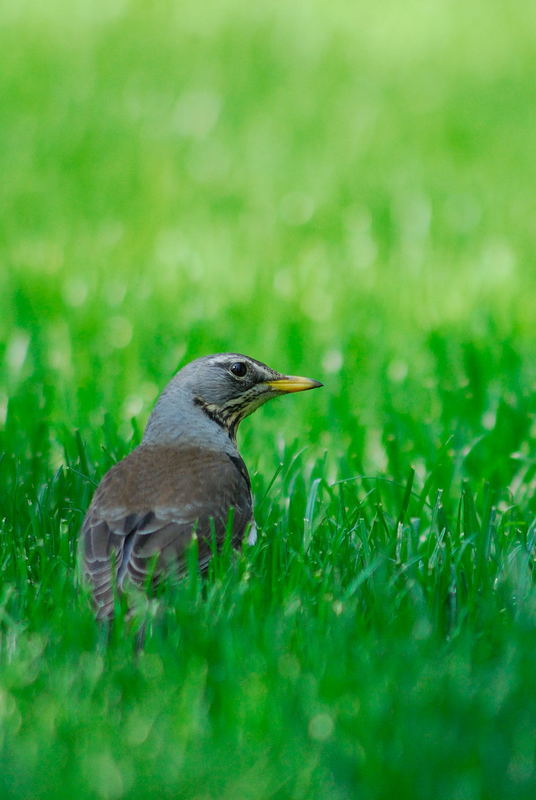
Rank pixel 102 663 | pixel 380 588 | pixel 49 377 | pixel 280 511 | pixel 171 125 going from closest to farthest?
pixel 102 663 → pixel 380 588 → pixel 280 511 → pixel 49 377 → pixel 171 125

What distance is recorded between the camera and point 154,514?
414cm

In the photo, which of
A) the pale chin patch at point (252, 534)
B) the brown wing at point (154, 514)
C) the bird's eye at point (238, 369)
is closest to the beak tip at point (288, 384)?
the bird's eye at point (238, 369)

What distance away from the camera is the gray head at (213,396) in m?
4.78

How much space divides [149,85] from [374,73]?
7.12 feet

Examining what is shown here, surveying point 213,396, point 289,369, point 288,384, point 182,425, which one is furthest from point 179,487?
point 289,369

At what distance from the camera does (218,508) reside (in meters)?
4.27

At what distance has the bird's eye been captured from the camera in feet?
16.2

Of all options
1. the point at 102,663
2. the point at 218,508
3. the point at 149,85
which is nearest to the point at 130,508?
the point at 218,508

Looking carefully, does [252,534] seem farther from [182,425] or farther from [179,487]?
[182,425]

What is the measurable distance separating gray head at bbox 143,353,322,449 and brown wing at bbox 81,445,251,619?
22 centimetres

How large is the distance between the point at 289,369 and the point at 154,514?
2.77m

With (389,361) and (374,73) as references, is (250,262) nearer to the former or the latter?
(389,361)

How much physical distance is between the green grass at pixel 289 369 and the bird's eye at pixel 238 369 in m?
0.39

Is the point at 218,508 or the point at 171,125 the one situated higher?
the point at 171,125
